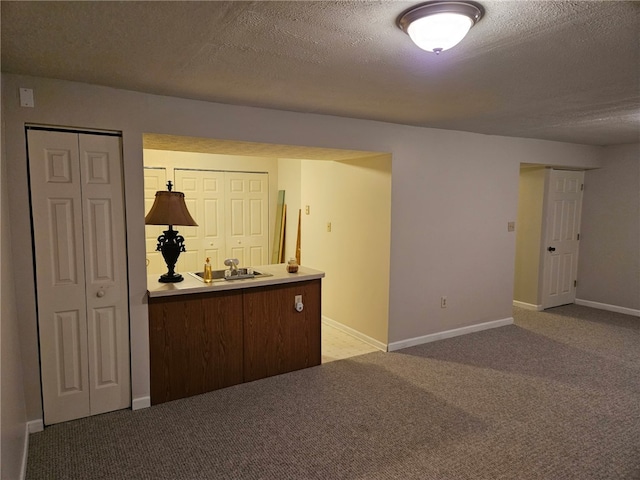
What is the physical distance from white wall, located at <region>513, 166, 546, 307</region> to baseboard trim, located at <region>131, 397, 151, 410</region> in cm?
513

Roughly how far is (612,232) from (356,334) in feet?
13.3

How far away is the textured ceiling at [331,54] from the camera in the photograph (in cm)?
163

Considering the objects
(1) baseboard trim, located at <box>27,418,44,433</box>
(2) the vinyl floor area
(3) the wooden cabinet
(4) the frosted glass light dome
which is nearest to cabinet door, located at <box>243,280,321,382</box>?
(3) the wooden cabinet

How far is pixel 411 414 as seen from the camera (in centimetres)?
291

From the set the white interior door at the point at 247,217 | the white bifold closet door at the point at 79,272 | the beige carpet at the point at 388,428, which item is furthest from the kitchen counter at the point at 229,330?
the white interior door at the point at 247,217

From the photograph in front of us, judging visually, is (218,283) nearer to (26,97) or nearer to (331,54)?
(26,97)

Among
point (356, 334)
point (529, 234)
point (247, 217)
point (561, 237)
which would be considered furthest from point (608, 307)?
point (247, 217)

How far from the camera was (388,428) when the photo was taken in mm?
2727

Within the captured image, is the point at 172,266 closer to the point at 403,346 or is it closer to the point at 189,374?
the point at 189,374

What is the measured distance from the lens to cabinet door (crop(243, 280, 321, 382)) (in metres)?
3.45

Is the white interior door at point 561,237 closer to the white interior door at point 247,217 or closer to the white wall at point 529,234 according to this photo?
the white wall at point 529,234

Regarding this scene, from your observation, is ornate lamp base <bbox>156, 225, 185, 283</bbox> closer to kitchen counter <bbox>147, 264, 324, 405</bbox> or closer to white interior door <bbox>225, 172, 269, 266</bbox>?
kitchen counter <bbox>147, 264, 324, 405</bbox>

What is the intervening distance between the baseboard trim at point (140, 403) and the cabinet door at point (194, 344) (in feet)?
0.12

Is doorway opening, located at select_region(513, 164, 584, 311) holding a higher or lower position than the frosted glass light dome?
lower
